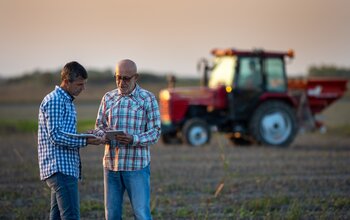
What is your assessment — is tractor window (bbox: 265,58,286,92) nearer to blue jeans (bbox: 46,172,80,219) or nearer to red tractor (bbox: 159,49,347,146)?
red tractor (bbox: 159,49,347,146)

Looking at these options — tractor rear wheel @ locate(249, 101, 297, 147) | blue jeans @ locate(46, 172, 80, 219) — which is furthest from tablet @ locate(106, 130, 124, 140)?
tractor rear wheel @ locate(249, 101, 297, 147)

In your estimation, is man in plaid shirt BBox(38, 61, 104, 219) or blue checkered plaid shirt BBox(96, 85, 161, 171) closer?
man in plaid shirt BBox(38, 61, 104, 219)

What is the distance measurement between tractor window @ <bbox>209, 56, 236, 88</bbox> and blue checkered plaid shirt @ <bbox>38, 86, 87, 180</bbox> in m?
12.9

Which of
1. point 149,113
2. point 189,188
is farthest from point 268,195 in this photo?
point 149,113

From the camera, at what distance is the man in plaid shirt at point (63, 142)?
5.84 metres

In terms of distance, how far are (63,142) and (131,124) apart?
58 cm

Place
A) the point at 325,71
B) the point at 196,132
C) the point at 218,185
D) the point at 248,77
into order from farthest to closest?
1. the point at 325,71
2. the point at 248,77
3. the point at 196,132
4. the point at 218,185

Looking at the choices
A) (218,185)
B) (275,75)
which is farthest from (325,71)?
(218,185)

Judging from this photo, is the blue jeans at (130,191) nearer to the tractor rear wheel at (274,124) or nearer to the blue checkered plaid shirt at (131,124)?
the blue checkered plaid shirt at (131,124)

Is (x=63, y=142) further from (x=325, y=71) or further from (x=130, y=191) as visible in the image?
(x=325, y=71)

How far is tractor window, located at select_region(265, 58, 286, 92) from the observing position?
18891 mm

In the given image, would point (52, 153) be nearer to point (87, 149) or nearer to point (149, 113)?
point (149, 113)

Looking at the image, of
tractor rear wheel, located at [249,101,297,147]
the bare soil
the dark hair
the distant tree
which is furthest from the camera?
the distant tree

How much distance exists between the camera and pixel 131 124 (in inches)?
237
